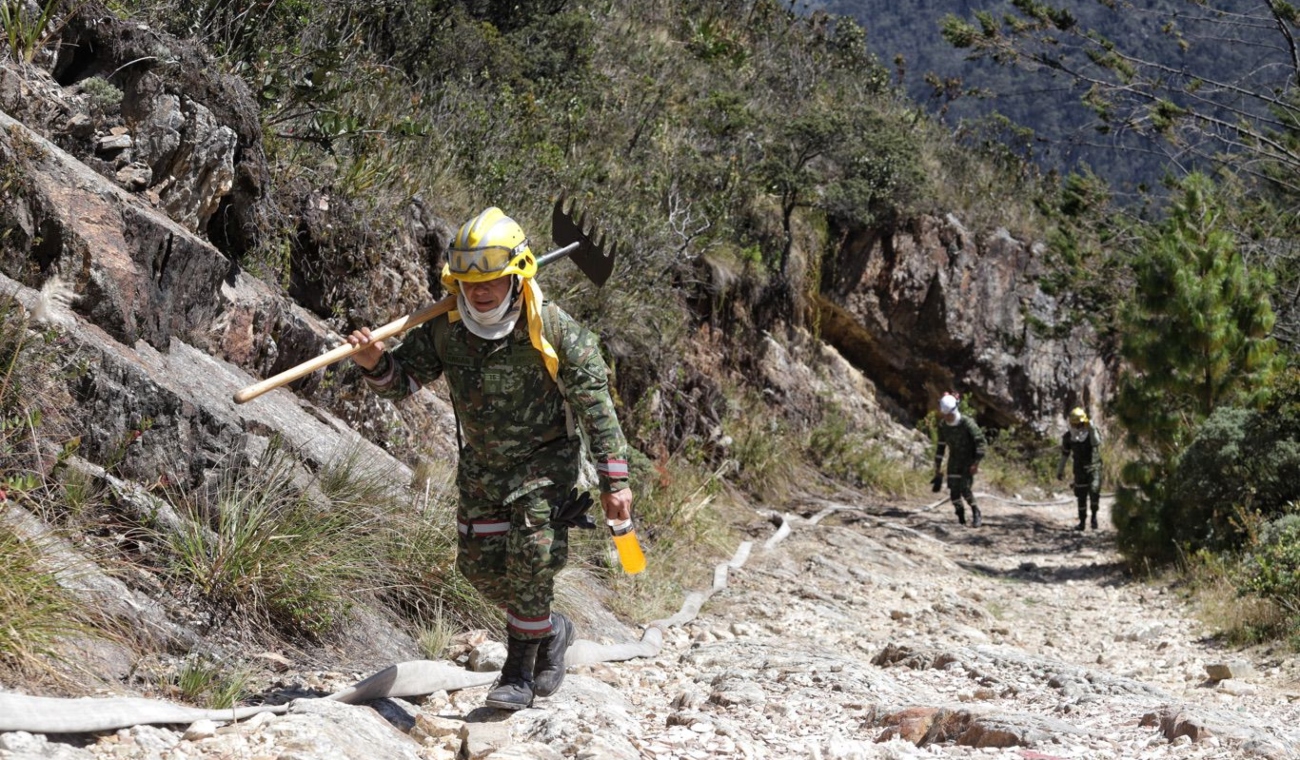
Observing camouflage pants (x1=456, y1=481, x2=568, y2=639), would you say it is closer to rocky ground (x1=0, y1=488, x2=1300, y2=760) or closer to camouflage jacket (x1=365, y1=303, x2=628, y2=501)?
camouflage jacket (x1=365, y1=303, x2=628, y2=501)

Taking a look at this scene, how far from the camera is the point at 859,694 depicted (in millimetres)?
5598

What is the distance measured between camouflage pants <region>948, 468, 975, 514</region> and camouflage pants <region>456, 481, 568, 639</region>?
37.7 feet

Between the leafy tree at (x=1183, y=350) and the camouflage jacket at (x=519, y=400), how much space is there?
29.7 feet

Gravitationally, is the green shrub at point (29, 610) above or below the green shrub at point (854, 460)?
above

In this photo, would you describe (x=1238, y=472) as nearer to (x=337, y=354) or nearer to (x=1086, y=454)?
(x=1086, y=454)

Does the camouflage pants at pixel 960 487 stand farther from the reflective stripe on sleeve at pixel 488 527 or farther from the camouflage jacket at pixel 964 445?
the reflective stripe on sleeve at pixel 488 527

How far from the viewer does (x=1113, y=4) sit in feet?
47.3

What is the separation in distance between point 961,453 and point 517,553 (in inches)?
469

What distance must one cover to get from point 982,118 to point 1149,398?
1388 cm

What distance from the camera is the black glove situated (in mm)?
4543

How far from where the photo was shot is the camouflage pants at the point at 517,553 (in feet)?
14.7

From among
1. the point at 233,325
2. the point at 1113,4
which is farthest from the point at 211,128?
the point at 1113,4

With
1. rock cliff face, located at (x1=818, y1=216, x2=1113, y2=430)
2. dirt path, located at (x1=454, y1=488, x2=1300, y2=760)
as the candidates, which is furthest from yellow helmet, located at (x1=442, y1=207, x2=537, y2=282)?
rock cliff face, located at (x1=818, y1=216, x2=1113, y2=430)

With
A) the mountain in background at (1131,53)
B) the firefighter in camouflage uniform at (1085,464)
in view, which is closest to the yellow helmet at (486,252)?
the mountain in background at (1131,53)
